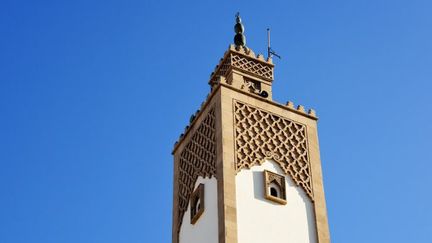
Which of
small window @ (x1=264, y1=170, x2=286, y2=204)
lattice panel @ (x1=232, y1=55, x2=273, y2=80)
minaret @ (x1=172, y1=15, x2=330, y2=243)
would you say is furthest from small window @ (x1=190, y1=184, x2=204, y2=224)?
lattice panel @ (x1=232, y1=55, x2=273, y2=80)

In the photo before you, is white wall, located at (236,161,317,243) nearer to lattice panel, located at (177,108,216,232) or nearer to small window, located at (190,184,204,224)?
lattice panel, located at (177,108,216,232)

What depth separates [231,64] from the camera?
19.3 m

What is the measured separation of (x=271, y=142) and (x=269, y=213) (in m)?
1.97

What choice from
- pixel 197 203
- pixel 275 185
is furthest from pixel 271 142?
pixel 197 203

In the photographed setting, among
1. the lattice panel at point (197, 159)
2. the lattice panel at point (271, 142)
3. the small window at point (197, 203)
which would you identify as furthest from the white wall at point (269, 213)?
the small window at point (197, 203)

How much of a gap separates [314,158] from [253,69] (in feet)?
9.99

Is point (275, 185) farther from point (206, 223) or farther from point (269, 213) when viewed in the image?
point (206, 223)

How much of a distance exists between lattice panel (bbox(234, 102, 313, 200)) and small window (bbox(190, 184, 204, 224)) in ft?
3.58

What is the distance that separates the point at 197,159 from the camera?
17984mm

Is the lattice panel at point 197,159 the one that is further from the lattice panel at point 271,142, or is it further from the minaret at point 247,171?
the lattice panel at point 271,142

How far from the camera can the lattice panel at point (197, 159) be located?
17.2 meters

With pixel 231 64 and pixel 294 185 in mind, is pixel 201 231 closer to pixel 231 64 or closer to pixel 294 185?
pixel 294 185

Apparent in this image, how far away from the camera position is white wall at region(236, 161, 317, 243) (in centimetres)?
1580

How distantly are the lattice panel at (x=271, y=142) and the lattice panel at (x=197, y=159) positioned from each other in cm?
63
